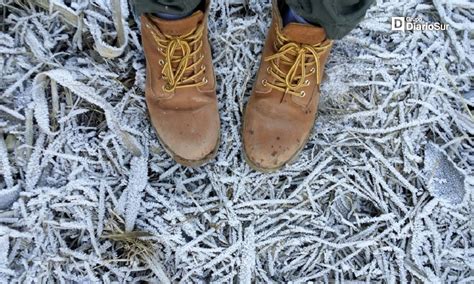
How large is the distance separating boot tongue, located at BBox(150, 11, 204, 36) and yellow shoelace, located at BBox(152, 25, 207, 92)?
0.04 ft

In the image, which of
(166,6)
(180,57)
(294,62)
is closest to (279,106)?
(294,62)

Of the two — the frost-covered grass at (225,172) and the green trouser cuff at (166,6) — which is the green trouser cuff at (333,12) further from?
the frost-covered grass at (225,172)

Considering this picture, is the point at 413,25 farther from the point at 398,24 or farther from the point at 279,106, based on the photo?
the point at 279,106

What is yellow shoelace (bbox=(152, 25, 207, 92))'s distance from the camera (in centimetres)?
101

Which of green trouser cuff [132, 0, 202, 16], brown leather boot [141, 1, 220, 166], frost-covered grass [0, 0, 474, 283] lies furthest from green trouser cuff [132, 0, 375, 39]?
frost-covered grass [0, 0, 474, 283]

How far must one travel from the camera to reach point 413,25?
4.03 ft

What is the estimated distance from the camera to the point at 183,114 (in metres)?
1.08

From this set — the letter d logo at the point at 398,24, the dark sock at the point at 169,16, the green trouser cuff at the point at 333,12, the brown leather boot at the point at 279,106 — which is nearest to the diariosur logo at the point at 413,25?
the letter d logo at the point at 398,24

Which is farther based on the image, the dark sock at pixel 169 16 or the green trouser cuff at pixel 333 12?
the dark sock at pixel 169 16

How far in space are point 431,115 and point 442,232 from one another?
222 millimetres

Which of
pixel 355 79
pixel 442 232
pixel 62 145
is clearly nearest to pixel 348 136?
pixel 355 79

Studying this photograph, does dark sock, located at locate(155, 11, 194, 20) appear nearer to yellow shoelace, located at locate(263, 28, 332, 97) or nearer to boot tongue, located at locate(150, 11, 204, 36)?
boot tongue, located at locate(150, 11, 204, 36)

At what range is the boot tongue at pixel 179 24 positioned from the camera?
3.15 feet

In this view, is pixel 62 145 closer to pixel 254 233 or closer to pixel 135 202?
pixel 135 202
